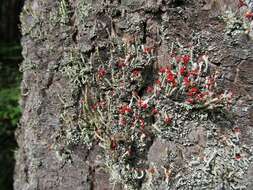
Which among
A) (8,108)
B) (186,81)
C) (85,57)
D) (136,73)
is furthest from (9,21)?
(186,81)

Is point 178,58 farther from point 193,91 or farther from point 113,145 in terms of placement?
point 113,145

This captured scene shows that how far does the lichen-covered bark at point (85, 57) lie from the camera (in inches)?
47.9

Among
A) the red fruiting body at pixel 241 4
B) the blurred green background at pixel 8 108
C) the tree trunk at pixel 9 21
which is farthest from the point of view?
the tree trunk at pixel 9 21

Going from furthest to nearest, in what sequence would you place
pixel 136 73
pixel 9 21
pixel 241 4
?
pixel 9 21 < pixel 136 73 < pixel 241 4

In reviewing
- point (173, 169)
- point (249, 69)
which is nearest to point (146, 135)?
point (173, 169)

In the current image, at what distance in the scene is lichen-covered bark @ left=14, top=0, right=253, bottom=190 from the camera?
1217 millimetres

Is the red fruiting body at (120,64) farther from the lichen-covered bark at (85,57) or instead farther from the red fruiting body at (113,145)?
the red fruiting body at (113,145)

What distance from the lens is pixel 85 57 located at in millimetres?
1342

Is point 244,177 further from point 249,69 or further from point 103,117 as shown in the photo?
point 103,117

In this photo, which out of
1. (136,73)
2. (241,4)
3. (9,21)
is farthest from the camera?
(9,21)

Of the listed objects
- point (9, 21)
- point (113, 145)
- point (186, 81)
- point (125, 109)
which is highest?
point (186, 81)

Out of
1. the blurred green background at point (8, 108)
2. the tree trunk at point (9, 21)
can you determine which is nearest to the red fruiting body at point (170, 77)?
the blurred green background at point (8, 108)

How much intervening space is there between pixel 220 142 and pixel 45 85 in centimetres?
61

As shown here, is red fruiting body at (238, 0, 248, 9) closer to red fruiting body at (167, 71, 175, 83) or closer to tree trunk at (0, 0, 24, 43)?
red fruiting body at (167, 71, 175, 83)
